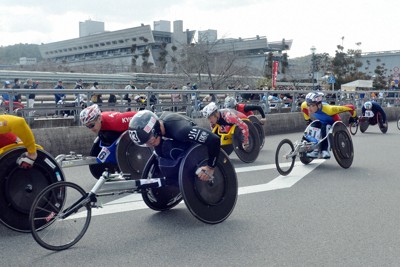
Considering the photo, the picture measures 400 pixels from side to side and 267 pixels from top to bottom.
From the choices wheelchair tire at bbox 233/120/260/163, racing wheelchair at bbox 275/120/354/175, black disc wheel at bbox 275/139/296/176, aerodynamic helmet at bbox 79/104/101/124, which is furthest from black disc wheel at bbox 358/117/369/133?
aerodynamic helmet at bbox 79/104/101/124

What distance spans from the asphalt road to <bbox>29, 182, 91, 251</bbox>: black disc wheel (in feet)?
0.44

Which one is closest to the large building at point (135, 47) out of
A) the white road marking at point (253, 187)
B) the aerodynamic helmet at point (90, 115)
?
the white road marking at point (253, 187)

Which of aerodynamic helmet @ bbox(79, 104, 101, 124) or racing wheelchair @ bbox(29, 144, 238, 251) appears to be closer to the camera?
racing wheelchair @ bbox(29, 144, 238, 251)

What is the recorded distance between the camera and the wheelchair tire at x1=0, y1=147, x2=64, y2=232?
19.1 ft

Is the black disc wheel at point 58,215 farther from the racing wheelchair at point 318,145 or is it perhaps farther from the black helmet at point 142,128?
the racing wheelchair at point 318,145

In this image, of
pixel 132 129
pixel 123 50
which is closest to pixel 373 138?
pixel 132 129

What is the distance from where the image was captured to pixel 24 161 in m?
5.76

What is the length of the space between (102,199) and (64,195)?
8.06 feet

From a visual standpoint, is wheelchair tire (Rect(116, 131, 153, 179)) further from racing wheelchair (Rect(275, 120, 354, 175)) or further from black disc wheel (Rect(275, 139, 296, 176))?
racing wheelchair (Rect(275, 120, 354, 175))

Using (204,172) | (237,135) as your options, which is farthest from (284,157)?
(204,172)

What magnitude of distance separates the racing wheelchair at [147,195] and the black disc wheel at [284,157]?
3540mm

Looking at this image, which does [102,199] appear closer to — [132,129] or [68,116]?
[132,129]

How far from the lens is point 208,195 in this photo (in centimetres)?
620

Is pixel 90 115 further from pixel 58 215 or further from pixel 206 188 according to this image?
pixel 58 215
